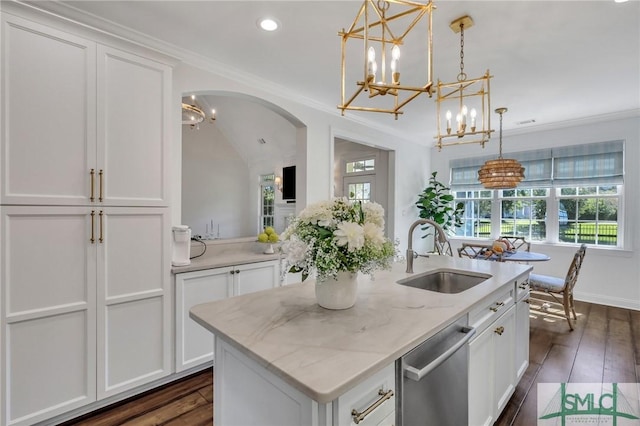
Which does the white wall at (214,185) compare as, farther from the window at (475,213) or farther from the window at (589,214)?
the window at (589,214)

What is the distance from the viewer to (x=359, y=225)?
117cm

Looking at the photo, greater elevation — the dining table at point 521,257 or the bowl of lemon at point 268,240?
the bowl of lemon at point 268,240

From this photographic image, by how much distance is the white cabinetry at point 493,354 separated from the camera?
148 centimetres

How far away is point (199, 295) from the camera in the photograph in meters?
2.39

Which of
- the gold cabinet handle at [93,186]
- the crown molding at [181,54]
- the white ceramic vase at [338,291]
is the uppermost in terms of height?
the crown molding at [181,54]

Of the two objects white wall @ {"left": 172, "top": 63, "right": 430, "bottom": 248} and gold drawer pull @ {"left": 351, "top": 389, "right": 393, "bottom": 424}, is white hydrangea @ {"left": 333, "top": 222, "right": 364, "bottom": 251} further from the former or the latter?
white wall @ {"left": 172, "top": 63, "right": 430, "bottom": 248}

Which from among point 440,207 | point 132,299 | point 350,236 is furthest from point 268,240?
point 440,207

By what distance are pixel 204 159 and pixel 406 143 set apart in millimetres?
4722

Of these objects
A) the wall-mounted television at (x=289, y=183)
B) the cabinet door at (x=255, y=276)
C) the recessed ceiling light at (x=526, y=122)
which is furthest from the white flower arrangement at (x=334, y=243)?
the wall-mounted television at (x=289, y=183)

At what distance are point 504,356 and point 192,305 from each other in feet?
7.28

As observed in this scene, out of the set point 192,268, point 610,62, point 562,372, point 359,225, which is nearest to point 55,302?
point 192,268

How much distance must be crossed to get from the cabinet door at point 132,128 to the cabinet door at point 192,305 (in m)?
0.65

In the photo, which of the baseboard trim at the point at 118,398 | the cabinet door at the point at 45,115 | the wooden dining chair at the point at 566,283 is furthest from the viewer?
the wooden dining chair at the point at 566,283

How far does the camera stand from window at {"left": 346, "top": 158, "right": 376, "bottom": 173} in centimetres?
564
